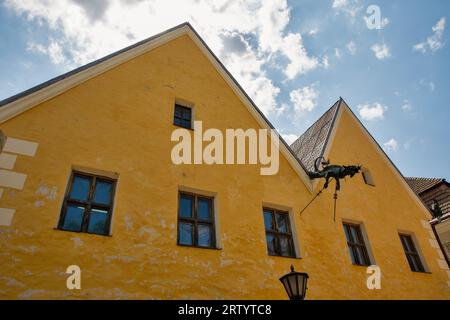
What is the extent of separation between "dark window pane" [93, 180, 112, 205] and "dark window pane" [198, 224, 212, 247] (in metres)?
2.09

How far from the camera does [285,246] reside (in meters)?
7.84

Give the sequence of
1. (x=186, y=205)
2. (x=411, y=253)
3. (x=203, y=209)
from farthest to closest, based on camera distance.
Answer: (x=411, y=253) < (x=203, y=209) < (x=186, y=205)

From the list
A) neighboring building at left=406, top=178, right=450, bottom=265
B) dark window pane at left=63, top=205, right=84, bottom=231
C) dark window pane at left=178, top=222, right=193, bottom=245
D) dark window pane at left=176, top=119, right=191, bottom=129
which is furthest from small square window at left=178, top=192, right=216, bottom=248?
neighboring building at left=406, top=178, right=450, bottom=265

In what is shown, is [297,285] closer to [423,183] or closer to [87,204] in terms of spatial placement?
[87,204]

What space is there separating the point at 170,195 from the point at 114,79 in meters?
3.73

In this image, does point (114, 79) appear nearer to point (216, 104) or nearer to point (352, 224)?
point (216, 104)

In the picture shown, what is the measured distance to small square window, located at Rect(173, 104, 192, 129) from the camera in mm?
8758

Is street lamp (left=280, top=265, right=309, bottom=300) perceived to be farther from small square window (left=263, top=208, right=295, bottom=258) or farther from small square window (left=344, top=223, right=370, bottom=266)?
small square window (left=344, top=223, right=370, bottom=266)

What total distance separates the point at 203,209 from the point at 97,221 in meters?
2.41

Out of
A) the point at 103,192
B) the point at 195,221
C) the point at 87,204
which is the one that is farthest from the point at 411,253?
the point at 87,204

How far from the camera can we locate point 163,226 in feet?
21.0

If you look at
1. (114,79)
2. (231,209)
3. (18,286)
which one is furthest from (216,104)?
(18,286)

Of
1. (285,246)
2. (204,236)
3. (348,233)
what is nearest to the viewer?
(204,236)

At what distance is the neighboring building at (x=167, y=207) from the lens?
5453mm
